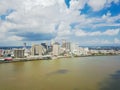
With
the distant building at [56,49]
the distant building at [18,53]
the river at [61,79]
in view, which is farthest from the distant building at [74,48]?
the river at [61,79]

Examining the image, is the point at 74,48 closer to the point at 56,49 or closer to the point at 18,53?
the point at 56,49

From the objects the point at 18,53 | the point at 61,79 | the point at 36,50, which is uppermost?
the point at 36,50

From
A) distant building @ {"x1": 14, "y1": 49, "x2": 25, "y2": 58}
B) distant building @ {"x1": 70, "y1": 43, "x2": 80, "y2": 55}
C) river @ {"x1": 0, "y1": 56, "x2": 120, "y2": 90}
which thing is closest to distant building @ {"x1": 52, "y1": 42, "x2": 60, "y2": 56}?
distant building @ {"x1": 70, "y1": 43, "x2": 80, "y2": 55}

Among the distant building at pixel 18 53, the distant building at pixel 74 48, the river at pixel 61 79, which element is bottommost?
the river at pixel 61 79

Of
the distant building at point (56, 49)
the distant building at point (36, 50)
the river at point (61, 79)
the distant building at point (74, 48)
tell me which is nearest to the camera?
the river at point (61, 79)

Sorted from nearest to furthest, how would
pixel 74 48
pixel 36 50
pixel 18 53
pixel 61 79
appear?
pixel 61 79
pixel 18 53
pixel 36 50
pixel 74 48

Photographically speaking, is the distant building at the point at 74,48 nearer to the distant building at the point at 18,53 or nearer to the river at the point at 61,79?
the distant building at the point at 18,53

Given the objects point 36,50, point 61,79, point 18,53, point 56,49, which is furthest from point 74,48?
point 61,79

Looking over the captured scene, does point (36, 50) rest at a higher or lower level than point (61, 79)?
higher

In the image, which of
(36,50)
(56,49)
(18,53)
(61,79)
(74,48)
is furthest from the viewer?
(74,48)

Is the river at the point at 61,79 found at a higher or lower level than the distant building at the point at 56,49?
lower

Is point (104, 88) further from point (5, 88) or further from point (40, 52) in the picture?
point (40, 52)

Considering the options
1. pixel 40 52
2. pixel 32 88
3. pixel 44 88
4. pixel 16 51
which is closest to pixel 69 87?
pixel 44 88
